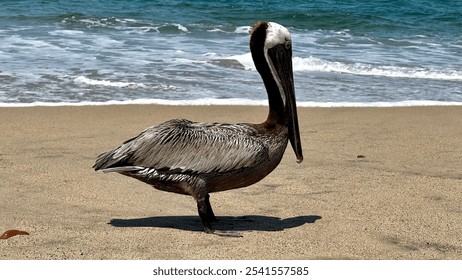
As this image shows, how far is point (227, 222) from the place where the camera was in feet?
19.3

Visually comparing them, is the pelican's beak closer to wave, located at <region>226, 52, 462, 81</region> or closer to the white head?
the white head

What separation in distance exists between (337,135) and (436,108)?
2641mm

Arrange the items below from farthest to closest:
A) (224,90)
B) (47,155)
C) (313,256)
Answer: (224,90), (47,155), (313,256)

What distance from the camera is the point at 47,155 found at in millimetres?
7883

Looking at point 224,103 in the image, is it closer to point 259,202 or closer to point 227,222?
point 259,202

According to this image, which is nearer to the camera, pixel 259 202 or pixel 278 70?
pixel 278 70

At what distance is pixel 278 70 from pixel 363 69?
943 cm

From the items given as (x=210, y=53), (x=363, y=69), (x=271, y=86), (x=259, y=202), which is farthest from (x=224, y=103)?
(x=271, y=86)

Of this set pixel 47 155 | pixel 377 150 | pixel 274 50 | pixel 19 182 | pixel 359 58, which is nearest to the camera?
pixel 274 50

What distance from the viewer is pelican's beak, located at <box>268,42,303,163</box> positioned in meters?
5.56

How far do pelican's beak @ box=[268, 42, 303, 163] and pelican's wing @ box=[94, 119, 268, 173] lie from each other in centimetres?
30

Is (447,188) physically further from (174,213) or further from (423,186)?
(174,213)

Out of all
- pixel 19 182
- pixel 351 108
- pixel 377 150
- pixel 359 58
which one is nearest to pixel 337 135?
pixel 377 150

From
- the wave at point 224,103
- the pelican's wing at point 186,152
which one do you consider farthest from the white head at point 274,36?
the wave at point 224,103
